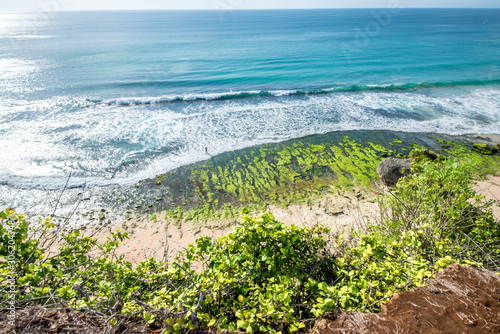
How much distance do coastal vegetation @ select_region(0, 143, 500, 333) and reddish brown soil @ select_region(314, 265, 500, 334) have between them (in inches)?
7.0

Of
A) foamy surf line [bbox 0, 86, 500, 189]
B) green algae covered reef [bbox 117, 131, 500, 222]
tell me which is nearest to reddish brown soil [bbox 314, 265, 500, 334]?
green algae covered reef [bbox 117, 131, 500, 222]

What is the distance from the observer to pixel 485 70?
102 feet

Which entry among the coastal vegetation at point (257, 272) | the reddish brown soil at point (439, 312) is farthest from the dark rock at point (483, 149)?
the reddish brown soil at point (439, 312)

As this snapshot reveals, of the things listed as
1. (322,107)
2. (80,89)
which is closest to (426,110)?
(322,107)

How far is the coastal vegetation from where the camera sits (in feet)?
10.7

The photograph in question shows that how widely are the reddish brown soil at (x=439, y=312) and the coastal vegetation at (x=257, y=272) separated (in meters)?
0.18

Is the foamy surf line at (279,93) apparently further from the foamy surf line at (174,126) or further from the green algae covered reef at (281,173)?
the green algae covered reef at (281,173)

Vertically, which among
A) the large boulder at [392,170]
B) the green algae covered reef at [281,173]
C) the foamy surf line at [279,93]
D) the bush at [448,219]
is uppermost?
the bush at [448,219]

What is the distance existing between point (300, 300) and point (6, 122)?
2288 cm

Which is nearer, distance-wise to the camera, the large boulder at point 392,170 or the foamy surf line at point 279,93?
the large boulder at point 392,170

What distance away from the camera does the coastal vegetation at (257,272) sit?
10.7 feet

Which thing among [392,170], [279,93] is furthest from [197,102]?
[392,170]

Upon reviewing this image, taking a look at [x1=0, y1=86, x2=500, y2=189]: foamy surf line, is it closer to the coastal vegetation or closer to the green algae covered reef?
the green algae covered reef

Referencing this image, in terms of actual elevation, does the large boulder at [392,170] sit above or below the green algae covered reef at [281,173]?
above
